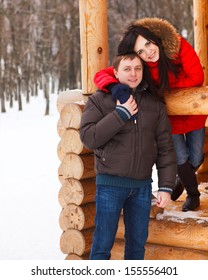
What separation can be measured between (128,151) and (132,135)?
117 millimetres

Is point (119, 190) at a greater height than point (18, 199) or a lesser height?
greater

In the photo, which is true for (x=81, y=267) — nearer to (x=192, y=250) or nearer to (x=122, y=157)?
(x=122, y=157)

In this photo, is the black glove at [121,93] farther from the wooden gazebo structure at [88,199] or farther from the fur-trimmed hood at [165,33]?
the wooden gazebo structure at [88,199]

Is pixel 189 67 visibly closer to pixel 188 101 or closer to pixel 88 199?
pixel 188 101

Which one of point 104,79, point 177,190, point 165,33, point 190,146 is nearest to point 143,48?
point 165,33

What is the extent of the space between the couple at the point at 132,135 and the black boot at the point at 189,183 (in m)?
1.11

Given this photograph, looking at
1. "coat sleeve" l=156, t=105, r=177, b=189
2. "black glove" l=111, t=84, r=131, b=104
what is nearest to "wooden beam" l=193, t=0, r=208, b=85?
"coat sleeve" l=156, t=105, r=177, b=189

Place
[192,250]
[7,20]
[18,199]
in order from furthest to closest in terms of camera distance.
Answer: [7,20], [18,199], [192,250]

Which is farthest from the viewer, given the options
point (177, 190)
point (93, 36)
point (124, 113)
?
point (177, 190)

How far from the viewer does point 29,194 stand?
1091 cm

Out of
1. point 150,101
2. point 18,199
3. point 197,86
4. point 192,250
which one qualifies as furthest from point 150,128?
point 18,199

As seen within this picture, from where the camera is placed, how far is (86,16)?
5539 mm

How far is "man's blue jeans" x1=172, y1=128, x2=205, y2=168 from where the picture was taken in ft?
17.2

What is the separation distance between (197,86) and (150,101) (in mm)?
781
